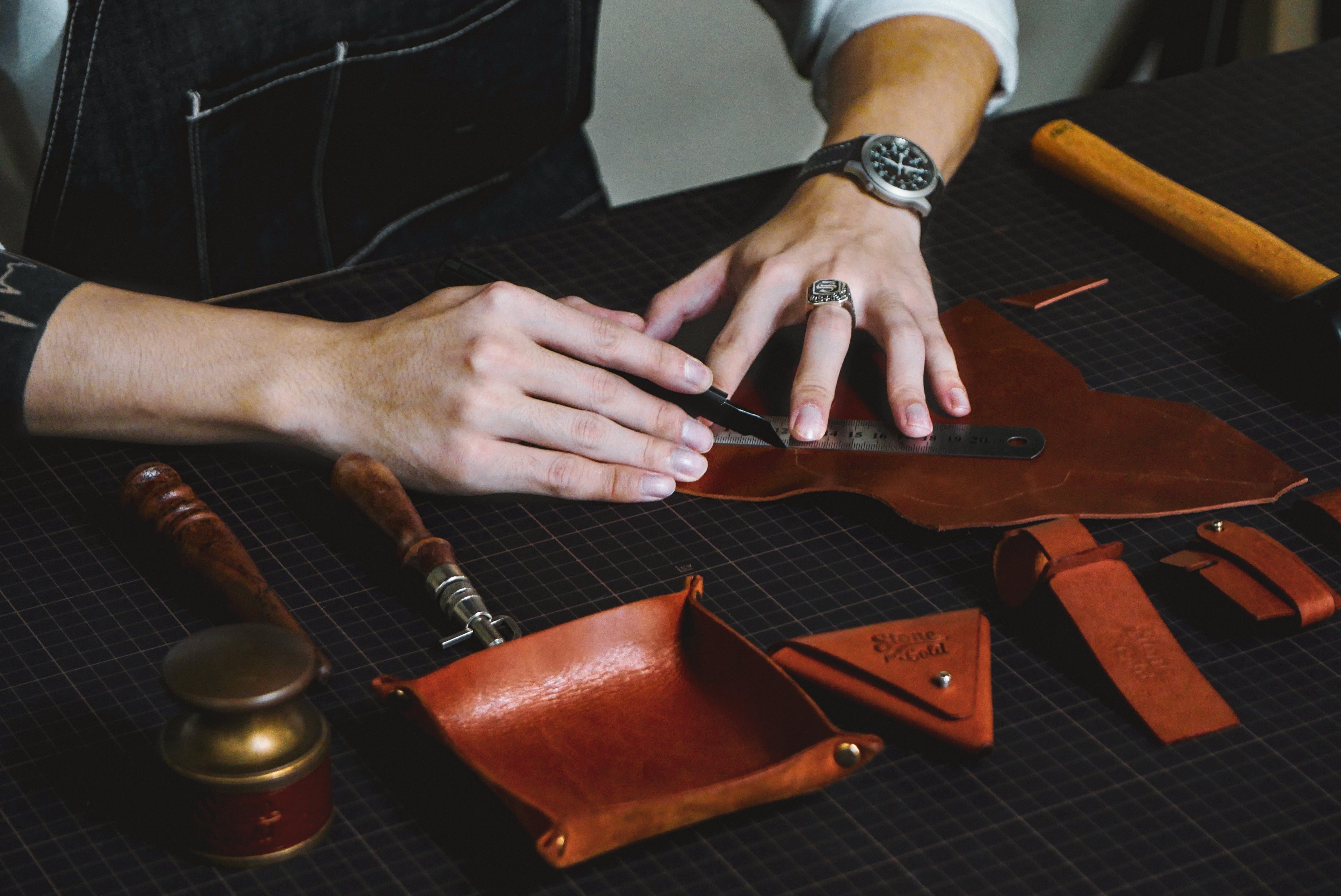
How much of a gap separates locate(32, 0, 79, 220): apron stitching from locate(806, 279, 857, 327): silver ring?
101 centimetres

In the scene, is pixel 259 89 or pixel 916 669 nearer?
pixel 916 669

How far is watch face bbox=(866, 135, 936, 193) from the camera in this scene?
1.86 m

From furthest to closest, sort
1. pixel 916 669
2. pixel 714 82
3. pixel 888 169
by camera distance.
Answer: pixel 714 82 → pixel 888 169 → pixel 916 669

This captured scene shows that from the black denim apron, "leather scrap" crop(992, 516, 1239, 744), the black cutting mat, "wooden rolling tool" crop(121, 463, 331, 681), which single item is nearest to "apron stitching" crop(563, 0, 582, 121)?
the black denim apron

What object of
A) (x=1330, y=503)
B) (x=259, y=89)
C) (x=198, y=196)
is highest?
(x=259, y=89)

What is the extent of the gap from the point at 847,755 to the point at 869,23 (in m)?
1.48

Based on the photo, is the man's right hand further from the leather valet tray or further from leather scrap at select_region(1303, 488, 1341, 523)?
leather scrap at select_region(1303, 488, 1341, 523)

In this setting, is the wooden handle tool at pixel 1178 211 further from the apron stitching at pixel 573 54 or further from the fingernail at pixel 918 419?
the apron stitching at pixel 573 54

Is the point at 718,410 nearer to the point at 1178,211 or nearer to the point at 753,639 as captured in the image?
the point at 753,639

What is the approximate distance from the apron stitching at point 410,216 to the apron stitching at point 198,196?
239 mm

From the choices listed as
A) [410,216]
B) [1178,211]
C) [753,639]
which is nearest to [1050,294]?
[1178,211]

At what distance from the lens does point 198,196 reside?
193 cm

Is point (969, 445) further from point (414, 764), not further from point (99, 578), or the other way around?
point (99, 578)

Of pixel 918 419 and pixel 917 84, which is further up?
pixel 917 84
